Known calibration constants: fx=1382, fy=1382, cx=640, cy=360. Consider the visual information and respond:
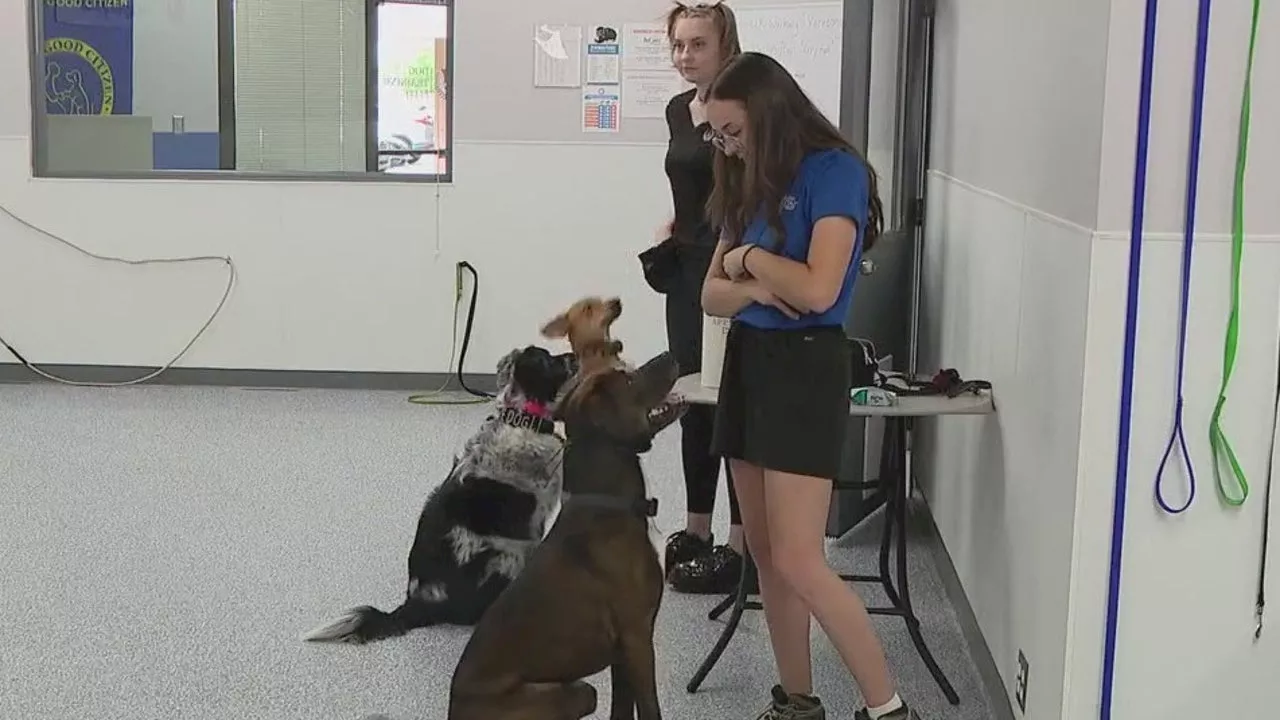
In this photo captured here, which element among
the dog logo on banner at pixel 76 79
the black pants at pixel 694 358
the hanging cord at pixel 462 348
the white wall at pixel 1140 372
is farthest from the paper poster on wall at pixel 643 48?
the white wall at pixel 1140 372

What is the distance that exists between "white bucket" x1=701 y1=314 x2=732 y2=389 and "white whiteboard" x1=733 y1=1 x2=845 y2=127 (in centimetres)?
232

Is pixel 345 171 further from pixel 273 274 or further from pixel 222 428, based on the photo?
pixel 222 428

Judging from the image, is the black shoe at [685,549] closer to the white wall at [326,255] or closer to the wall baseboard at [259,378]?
the white wall at [326,255]

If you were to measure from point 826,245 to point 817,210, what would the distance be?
0.25ft

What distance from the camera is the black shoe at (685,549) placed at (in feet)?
12.9

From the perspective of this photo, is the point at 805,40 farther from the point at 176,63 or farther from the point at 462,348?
the point at 176,63

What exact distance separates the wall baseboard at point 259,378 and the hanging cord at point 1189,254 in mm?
4738

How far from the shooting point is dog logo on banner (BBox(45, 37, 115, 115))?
265 inches

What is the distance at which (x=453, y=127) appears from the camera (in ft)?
21.6

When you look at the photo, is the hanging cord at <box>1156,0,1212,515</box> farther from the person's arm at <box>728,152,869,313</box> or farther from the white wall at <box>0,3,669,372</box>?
the white wall at <box>0,3,669,372</box>

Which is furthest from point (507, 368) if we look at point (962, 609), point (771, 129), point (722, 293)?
point (962, 609)

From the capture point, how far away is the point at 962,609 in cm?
357

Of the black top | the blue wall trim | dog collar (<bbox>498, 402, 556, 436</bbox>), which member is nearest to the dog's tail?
dog collar (<bbox>498, 402, 556, 436</bbox>)

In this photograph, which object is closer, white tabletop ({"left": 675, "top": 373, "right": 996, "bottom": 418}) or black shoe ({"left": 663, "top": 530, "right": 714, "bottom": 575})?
white tabletop ({"left": 675, "top": 373, "right": 996, "bottom": 418})
